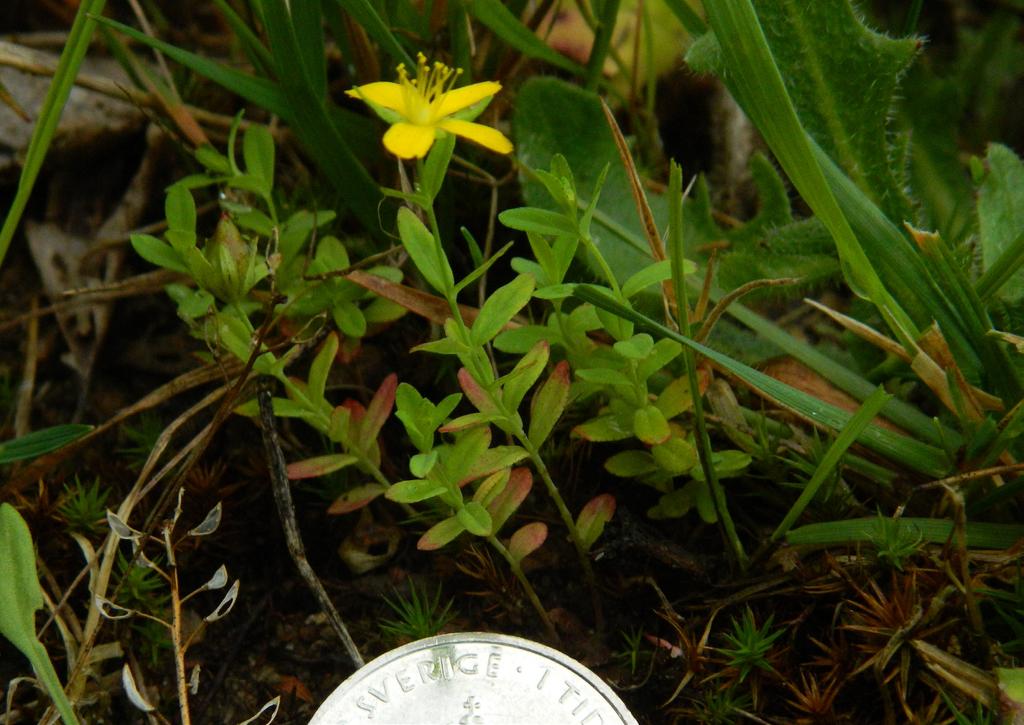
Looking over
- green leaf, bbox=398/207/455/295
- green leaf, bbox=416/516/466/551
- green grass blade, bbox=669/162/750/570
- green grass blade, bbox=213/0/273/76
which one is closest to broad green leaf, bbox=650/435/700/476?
green grass blade, bbox=669/162/750/570

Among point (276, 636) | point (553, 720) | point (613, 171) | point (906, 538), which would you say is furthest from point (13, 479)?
point (906, 538)

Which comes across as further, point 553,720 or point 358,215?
point 358,215

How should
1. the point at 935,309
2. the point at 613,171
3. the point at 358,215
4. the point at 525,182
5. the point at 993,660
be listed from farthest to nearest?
the point at 613,171
the point at 525,182
the point at 358,215
the point at 935,309
the point at 993,660

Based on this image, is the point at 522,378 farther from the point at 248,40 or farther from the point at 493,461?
the point at 248,40

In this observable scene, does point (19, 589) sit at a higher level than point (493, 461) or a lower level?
lower

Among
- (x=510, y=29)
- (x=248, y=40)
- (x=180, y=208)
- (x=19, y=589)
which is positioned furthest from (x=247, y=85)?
(x=19, y=589)

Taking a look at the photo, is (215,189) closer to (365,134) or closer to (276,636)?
(365,134)

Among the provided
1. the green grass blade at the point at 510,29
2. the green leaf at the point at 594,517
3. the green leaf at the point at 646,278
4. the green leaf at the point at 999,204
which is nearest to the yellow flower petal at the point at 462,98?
the green leaf at the point at 646,278
